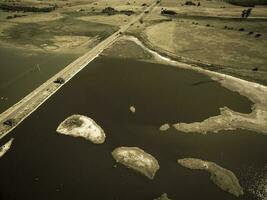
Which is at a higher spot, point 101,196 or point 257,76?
point 257,76

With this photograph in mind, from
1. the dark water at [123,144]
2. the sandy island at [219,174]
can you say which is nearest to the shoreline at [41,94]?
the dark water at [123,144]

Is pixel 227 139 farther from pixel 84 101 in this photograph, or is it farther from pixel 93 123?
pixel 84 101

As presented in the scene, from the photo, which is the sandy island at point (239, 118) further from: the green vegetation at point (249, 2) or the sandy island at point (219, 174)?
the green vegetation at point (249, 2)

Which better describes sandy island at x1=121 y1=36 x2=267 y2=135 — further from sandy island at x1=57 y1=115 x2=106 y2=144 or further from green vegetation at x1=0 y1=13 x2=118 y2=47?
green vegetation at x1=0 y1=13 x2=118 y2=47

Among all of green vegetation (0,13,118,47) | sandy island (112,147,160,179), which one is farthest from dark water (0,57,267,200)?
green vegetation (0,13,118,47)

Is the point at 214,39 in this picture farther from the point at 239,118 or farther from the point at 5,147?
A: the point at 5,147

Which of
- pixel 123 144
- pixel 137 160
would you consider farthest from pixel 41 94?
pixel 137 160

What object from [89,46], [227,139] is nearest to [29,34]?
[89,46]
